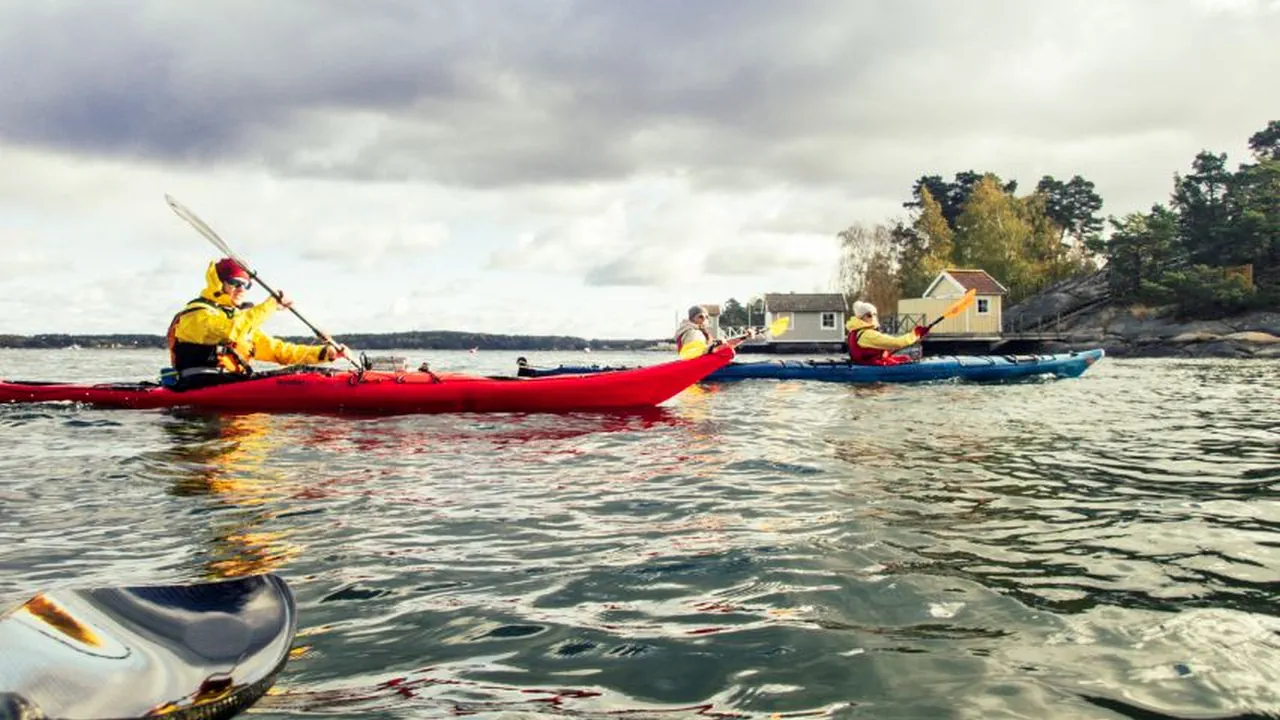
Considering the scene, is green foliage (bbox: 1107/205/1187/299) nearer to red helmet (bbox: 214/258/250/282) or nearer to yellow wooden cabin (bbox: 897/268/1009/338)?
yellow wooden cabin (bbox: 897/268/1009/338)

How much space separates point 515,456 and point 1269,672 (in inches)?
249

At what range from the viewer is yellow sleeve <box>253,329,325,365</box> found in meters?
12.4

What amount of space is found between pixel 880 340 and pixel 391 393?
36.9 feet

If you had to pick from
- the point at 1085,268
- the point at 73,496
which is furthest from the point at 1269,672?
the point at 1085,268

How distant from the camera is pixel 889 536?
4824 millimetres

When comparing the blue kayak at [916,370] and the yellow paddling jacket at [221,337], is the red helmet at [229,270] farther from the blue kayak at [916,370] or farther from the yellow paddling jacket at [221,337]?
the blue kayak at [916,370]

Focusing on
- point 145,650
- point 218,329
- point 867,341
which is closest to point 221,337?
point 218,329

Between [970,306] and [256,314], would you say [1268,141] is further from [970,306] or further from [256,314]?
[256,314]

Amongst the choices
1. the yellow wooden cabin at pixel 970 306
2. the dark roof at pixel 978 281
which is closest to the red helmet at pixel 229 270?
the yellow wooden cabin at pixel 970 306

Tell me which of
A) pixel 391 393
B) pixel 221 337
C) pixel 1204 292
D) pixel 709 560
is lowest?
pixel 709 560

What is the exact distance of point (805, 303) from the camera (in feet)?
206

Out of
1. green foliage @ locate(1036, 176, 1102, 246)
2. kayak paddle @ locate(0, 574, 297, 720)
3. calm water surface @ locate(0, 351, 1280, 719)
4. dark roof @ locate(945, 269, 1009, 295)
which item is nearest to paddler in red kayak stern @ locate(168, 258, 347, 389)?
calm water surface @ locate(0, 351, 1280, 719)

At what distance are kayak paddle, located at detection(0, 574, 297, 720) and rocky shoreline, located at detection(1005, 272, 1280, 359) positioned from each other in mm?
45866

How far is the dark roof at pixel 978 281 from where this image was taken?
54.2 meters
